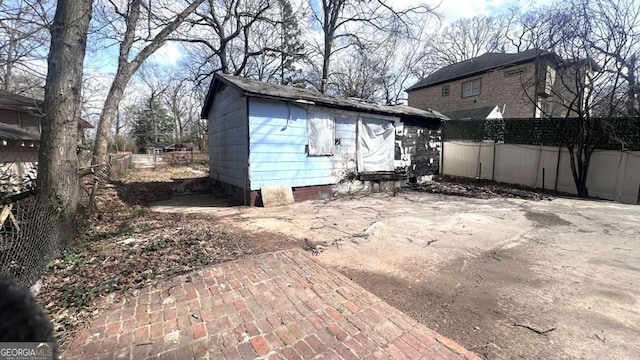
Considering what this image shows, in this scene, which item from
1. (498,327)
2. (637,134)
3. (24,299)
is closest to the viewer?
(24,299)

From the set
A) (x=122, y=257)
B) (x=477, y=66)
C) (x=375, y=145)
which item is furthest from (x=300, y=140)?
(x=477, y=66)

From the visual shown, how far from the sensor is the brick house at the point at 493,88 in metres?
16.5

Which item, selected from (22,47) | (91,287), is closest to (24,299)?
(91,287)

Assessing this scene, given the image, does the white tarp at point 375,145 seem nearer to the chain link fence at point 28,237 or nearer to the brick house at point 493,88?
the chain link fence at point 28,237

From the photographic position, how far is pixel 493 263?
3.39m

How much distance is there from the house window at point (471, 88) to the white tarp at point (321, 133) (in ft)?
57.8

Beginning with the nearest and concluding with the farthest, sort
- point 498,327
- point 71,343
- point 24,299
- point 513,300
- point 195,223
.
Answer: point 24,299
point 71,343
point 498,327
point 513,300
point 195,223

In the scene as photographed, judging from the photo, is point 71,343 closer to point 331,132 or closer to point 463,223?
point 463,223

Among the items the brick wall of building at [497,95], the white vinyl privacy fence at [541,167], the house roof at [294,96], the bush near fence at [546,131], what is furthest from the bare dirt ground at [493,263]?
the brick wall of building at [497,95]

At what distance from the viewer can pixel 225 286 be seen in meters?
2.68

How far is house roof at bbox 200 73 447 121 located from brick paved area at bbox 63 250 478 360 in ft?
15.5

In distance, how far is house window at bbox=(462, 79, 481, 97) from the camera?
1983cm

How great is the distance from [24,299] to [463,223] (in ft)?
18.9
